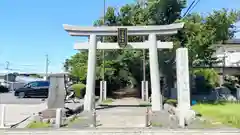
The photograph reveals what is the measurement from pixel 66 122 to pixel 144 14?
15.0m

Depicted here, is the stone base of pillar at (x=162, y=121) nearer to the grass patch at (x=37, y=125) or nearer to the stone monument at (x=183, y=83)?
the stone monument at (x=183, y=83)

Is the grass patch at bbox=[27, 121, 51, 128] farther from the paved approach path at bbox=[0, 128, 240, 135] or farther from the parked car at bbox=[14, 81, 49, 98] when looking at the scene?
the parked car at bbox=[14, 81, 49, 98]

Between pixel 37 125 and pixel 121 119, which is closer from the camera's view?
pixel 37 125

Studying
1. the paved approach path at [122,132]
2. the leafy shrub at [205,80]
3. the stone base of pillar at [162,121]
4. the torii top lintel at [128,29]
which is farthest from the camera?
the leafy shrub at [205,80]

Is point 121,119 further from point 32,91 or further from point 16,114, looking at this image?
point 32,91

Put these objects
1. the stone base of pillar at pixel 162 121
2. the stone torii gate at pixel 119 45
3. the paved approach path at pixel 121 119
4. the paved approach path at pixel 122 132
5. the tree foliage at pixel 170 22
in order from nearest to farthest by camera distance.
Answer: the paved approach path at pixel 122 132, the stone base of pillar at pixel 162 121, the paved approach path at pixel 121 119, the stone torii gate at pixel 119 45, the tree foliage at pixel 170 22

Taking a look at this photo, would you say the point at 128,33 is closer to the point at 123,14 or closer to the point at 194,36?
the point at 194,36

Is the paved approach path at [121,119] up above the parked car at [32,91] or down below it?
below

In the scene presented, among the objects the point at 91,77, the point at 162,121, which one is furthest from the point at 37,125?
the point at 91,77

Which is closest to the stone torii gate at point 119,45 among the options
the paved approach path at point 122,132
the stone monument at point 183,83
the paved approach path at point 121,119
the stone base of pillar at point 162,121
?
the paved approach path at point 121,119

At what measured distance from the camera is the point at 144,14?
25297 millimetres

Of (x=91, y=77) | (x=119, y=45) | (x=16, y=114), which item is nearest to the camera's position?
(x=16, y=114)

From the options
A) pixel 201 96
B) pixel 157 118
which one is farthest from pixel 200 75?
pixel 157 118

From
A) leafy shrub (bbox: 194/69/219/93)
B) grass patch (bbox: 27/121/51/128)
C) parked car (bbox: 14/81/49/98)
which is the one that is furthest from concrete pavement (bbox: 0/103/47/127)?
leafy shrub (bbox: 194/69/219/93)
